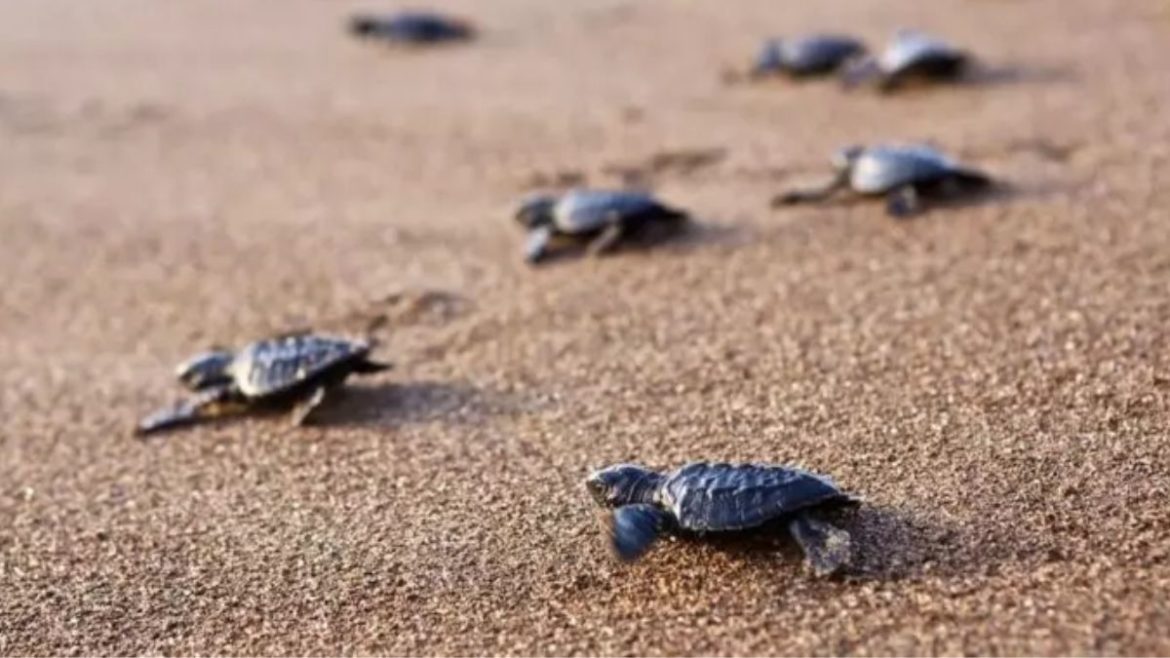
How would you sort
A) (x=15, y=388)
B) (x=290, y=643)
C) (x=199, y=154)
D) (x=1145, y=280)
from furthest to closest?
1. (x=199, y=154)
2. (x=15, y=388)
3. (x=1145, y=280)
4. (x=290, y=643)

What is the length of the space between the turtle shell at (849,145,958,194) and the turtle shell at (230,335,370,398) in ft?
5.22

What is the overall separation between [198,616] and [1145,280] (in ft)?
7.38

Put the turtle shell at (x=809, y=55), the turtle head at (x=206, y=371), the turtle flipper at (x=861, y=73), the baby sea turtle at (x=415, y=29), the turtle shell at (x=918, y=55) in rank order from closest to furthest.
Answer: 1. the turtle head at (x=206, y=371)
2. the turtle shell at (x=918, y=55)
3. the turtle flipper at (x=861, y=73)
4. the turtle shell at (x=809, y=55)
5. the baby sea turtle at (x=415, y=29)

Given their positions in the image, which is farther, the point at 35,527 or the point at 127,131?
the point at 127,131

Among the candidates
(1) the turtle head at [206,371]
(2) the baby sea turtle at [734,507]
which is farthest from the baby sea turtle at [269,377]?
(2) the baby sea turtle at [734,507]

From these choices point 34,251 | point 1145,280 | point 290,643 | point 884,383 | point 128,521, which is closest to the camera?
point 290,643

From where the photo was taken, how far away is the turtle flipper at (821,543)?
2291 mm

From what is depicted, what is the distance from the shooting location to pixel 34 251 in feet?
15.4

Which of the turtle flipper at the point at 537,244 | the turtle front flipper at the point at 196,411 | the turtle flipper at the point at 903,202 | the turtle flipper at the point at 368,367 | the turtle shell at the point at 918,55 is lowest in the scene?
the turtle front flipper at the point at 196,411

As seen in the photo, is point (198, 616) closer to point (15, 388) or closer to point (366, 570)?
point (366, 570)

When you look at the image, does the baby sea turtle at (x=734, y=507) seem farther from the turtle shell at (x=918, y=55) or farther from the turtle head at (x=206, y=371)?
the turtle shell at (x=918, y=55)

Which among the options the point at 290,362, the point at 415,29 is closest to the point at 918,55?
the point at 415,29

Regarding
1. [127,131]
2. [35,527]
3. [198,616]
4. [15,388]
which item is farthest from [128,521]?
[127,131]

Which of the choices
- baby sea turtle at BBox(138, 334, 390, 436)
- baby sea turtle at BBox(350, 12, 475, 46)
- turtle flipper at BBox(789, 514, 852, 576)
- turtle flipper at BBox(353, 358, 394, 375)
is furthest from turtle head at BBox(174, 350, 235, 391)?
baby sea turtle at BBox(350, 12, 475, 46)
